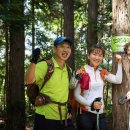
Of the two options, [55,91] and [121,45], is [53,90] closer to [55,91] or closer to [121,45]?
[55,91]

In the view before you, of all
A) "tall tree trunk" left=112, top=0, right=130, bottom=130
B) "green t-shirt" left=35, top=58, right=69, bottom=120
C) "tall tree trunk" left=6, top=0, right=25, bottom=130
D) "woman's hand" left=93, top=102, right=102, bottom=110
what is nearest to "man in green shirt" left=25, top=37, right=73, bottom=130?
"green t-shirt" left=35, top=58, right=69, bottom=120

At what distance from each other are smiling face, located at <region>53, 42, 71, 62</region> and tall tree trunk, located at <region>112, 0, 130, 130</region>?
860mm

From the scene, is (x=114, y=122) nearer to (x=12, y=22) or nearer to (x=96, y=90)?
(x=96, y=90)

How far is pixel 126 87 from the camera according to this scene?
4.87 m

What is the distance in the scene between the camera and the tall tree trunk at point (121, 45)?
4848mm

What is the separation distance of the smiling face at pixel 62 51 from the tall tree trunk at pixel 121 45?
860 mm

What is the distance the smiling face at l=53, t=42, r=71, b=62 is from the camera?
4469mm

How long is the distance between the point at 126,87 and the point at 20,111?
8242 millimetres

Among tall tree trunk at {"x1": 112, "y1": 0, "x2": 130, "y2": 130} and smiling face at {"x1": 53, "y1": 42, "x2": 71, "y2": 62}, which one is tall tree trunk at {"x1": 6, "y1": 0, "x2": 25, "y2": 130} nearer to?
tall tree trunk at {"x1": 112, "y1": 0, "x2": 130, "y2": 130}

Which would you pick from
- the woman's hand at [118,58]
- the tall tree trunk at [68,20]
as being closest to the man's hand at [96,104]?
the woman's hand at [118,58]

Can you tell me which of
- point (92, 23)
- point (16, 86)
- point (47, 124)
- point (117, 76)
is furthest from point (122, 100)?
point (92, 23)

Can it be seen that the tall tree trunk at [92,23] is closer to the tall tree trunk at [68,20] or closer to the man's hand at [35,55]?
the tall tree trunk at [68,20]

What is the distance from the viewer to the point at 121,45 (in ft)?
15.7

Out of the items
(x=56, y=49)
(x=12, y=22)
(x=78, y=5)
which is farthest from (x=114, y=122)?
(x=78, y=5)
